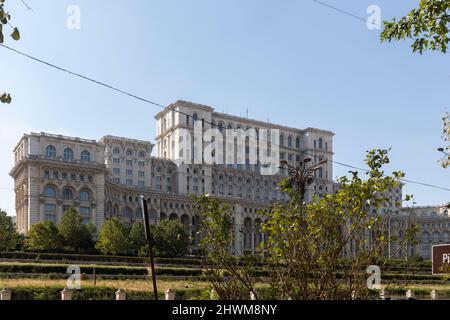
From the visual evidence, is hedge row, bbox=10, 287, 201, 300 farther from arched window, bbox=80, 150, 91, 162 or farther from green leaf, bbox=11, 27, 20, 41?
arched window, bbox=80, 150, 91, 162

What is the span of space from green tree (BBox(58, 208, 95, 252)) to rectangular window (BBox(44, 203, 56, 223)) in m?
13.9

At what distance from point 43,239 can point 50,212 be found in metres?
19.6

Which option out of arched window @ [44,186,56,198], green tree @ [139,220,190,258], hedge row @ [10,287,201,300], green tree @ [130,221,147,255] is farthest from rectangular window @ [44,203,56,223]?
hedge row @ [10,287,201,300]

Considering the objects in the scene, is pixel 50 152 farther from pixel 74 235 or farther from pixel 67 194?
pixel 74 235

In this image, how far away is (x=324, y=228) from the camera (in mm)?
10977

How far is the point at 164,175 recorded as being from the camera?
382ft

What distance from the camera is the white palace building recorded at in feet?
294

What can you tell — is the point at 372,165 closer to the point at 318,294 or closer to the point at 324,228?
the point at 324,228

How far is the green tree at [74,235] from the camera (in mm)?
72062

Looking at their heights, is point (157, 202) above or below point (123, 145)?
below

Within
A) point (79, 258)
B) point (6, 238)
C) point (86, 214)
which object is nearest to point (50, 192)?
point (86, 214)

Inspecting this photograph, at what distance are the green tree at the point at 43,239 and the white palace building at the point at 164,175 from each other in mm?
16565
